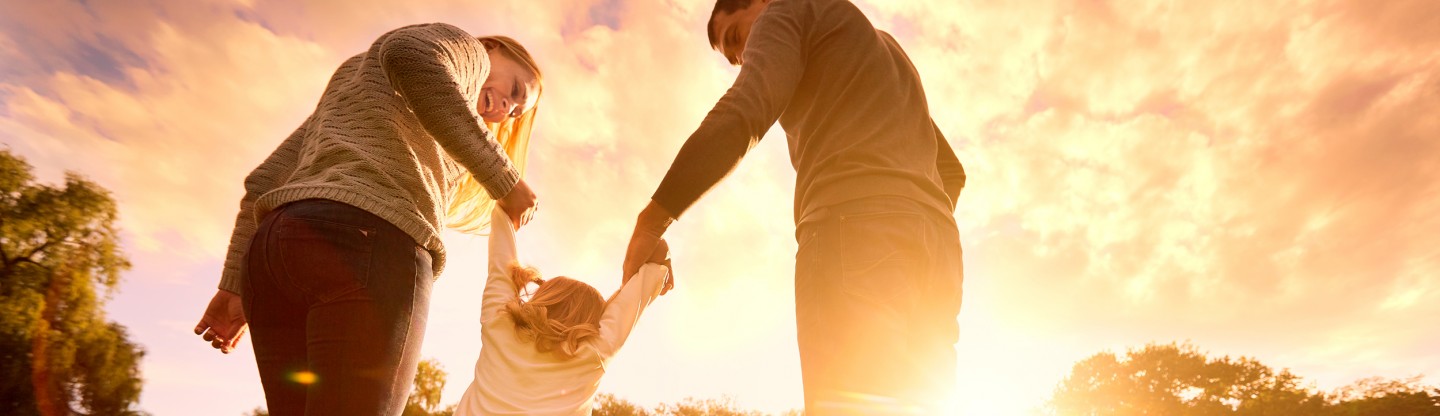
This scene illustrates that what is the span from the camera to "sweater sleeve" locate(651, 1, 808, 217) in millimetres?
2213

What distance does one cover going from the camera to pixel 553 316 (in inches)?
189

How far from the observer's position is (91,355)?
25578 millimetres

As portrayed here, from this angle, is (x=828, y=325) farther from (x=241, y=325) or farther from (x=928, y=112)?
(x=241, y=325)

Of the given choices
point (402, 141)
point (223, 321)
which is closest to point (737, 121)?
point (402, 141)

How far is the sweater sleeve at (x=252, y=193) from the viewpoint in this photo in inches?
106

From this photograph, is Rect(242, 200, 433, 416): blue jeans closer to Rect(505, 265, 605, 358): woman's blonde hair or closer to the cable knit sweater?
the cable knit sweater

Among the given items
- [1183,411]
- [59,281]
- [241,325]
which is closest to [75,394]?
[59,281]

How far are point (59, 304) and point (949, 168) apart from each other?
34.3m

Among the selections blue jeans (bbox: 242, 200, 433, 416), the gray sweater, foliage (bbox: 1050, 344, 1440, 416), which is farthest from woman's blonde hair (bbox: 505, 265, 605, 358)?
foliage (bbox: 1050, 344, 1440, 416)

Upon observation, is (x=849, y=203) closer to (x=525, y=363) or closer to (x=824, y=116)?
(x=824, y=116)

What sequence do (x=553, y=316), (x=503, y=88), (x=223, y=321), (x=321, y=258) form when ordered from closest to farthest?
(x=321, y=258) < (x=223, y=321) < (x=503, y=88) < (x=553, y=316)

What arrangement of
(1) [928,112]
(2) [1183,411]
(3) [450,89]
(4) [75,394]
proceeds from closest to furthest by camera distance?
(3) [450,89] < (1) [928,112] < (4) [75,394] < (2) [1183,411]

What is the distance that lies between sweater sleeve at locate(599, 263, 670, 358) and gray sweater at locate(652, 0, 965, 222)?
58.4 inches

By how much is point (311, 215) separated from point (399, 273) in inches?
11.9
